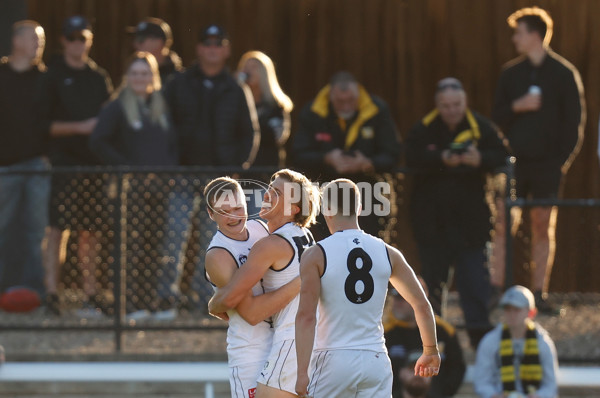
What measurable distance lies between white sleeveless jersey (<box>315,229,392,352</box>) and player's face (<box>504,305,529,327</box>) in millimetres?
3497

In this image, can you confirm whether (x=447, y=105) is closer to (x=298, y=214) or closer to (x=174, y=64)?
(x=174, y=64)

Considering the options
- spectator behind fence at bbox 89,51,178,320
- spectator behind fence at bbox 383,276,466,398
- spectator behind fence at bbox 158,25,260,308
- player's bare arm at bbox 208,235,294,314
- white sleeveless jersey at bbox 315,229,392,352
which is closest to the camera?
white sleeveless jersey at bbox 315,229,392,352

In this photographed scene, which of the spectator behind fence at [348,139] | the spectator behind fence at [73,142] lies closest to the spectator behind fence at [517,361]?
the spectator behind fence at [348,139]

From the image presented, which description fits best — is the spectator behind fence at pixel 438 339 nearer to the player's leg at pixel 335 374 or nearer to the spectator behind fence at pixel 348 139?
the spectator behind fence at pixel 348 139

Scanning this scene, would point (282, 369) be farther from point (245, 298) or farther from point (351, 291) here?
point (351, 291)

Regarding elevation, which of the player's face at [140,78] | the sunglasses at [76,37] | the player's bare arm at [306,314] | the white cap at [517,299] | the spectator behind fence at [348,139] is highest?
the sunglasses at [76,37]

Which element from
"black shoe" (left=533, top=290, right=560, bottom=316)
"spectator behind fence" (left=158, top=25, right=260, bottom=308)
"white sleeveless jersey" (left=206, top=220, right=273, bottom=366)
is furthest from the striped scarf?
"white sleeveless jersey" (left=206, top=220, right=273, bottom=366)

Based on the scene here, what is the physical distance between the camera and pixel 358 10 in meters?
13.0

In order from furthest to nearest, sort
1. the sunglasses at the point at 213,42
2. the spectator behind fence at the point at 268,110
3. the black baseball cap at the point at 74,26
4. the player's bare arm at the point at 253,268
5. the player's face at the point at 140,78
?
the spectator behind fence at the point at 268,110, the black baseball cap at the point at 74,26, the sunglasses at the point at 213,42, the player's face at the point at 140,78, the player's bare arm at the point at 253,268

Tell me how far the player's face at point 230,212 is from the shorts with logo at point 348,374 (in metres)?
0.77

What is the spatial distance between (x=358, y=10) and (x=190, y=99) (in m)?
2.99

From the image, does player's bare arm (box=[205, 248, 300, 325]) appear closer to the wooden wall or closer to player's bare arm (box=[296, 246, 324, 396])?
player's bare arm (box=[296, 246, 324, 396])

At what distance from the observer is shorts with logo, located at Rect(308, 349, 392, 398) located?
6.13 metres

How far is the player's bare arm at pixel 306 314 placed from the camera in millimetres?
5977
